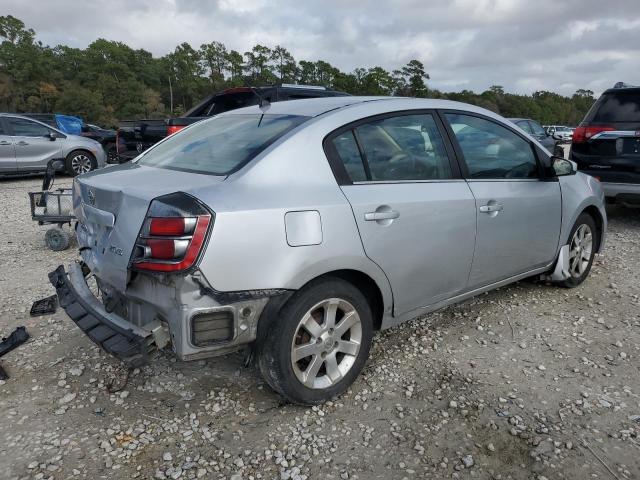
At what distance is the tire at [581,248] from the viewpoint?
4.32 m

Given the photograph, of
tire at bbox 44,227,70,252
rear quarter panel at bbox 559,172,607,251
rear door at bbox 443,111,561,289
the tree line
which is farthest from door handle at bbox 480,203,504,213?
the tree line

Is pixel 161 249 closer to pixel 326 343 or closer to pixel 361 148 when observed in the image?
pixel 326 343

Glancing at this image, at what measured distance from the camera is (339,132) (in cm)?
273

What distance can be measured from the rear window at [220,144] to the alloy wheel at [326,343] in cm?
87

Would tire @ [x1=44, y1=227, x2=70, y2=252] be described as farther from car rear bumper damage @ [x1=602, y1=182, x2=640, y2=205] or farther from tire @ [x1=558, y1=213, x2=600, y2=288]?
car rear bumper damage @ [x1=602, y1=182, x2=640, y2=205]

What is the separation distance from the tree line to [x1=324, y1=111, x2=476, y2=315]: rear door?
179 ft

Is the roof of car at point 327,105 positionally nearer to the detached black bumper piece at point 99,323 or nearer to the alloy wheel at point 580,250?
the detached black bumper piece at point 99,323

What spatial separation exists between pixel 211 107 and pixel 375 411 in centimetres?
623

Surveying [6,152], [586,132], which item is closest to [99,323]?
[586,132]

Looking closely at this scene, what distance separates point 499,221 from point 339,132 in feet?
4.49

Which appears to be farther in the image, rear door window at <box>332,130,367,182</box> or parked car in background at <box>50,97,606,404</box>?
rear door window at <box>332,130,367,182</box>

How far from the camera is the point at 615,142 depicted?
6.23 metres

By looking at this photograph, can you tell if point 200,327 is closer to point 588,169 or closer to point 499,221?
point 499,221

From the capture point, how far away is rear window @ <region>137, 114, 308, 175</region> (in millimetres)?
2633
